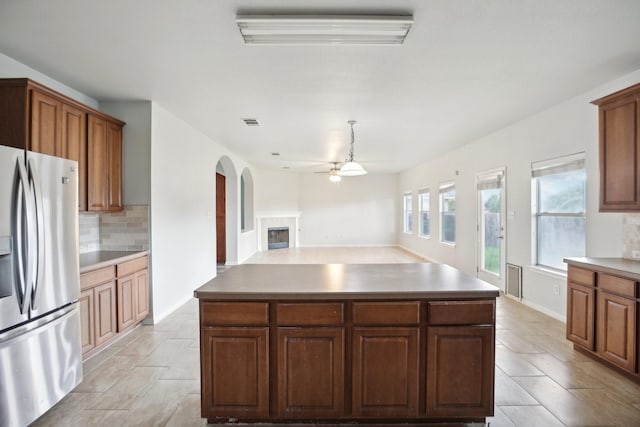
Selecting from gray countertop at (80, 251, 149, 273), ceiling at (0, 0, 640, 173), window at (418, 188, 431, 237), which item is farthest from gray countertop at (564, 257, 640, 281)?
window at (418, 188, 431, 237)

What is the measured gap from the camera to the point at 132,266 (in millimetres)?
3557

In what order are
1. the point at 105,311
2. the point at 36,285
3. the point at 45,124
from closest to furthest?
1. the point at 36,285
2. the point at 45,124
3. the point at 105,311

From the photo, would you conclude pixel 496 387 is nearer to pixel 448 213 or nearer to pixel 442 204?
pixel 448 213

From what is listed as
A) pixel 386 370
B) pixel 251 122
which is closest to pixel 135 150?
pixel 251 122

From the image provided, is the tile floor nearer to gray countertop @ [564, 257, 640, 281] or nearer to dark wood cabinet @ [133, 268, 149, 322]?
dark wood cabinet @ [133, 268, 149, 322]

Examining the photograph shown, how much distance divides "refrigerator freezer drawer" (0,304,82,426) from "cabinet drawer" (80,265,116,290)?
36 centimetres

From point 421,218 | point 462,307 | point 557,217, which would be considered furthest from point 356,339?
point 421,218

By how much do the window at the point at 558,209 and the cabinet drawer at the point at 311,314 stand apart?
346cm

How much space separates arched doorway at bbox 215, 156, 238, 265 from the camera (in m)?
7.97

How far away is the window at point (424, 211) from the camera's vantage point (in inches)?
369

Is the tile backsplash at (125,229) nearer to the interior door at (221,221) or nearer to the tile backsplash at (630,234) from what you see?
the interior door at (221,221)

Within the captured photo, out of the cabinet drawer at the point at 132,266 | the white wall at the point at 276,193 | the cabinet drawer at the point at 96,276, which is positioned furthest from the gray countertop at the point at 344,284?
the white wall at the point at 276,193

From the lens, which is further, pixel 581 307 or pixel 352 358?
pixel 581 307

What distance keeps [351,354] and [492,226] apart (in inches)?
186
